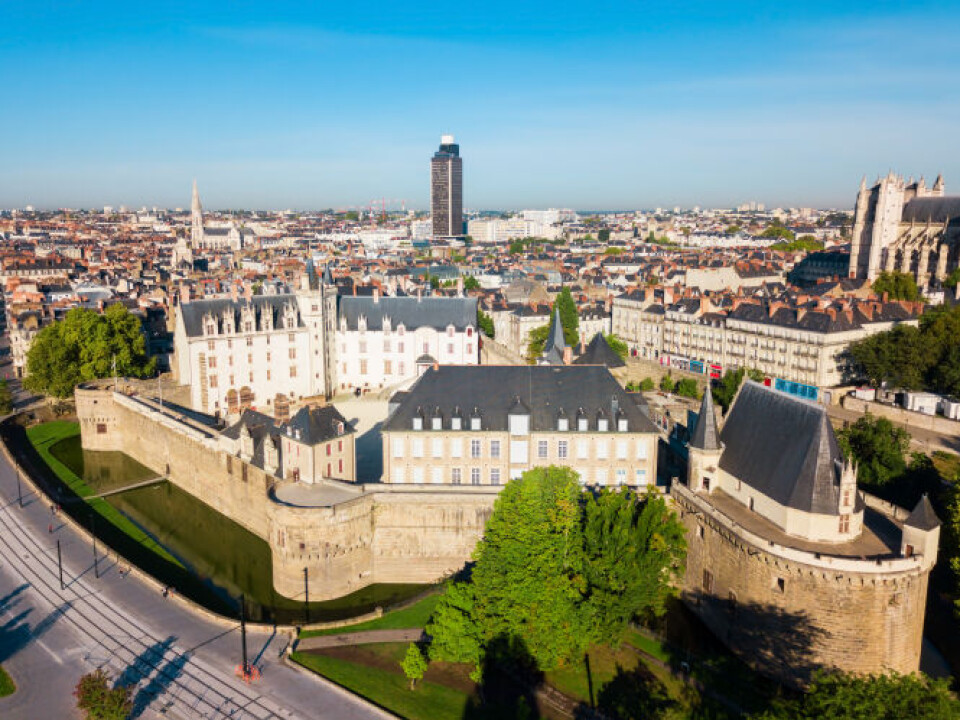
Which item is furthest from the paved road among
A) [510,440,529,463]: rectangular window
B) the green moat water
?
[510,440,529,463]: rectangular window

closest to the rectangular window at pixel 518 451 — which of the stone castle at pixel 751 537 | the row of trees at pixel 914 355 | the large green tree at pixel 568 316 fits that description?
the stone castle at pixel 751 537

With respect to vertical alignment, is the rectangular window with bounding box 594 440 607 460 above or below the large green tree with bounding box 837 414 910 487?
above

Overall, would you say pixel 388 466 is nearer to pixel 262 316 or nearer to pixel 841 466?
pixel 841 466

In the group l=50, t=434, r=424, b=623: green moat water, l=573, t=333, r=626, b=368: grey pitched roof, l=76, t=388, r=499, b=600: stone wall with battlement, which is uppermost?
l=573, t=333, r=626, b=368: grey pitched roof

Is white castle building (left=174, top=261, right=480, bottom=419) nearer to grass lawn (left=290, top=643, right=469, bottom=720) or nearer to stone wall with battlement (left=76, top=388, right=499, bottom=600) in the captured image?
stone wall with battlement (left=76, top=388, right=499, bottom=600)

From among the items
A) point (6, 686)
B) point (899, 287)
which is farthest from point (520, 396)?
point (899, 287)
